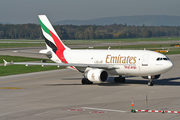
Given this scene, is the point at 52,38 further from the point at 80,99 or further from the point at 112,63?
the point at 80,99

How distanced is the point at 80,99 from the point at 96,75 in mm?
8038

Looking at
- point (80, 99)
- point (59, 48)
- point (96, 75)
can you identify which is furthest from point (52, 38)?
point (80, 99)

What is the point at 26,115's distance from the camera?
23.8 m

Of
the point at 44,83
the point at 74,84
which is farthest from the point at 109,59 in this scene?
the point at 44,83

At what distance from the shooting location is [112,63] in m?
40.2

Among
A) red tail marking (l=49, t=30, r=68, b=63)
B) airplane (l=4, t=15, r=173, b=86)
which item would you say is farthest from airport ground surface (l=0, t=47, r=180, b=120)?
red tail marking (l=49, t=30, r=68, b=63)

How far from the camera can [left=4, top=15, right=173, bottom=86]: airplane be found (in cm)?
3791

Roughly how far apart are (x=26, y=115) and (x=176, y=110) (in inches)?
457

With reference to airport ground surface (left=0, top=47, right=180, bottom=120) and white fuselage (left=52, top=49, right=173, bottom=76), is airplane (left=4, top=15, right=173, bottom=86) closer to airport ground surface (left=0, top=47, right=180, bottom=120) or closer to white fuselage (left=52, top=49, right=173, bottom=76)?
white fuselage (left=52, top=49, right=173, bottom=76)

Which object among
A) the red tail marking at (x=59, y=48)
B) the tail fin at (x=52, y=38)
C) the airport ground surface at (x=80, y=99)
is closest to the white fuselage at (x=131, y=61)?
the airport ground surface at (x=80, y=99)

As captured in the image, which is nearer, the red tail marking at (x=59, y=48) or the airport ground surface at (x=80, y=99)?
the airport ground surface at (x=80, y=99)

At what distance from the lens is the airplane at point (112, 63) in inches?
1492

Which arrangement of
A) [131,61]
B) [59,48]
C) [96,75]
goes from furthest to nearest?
1. [59,48]
2. [131,61]
3. [96,75]

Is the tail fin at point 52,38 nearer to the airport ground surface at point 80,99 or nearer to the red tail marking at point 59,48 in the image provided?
the red tail marking at point 59,48
